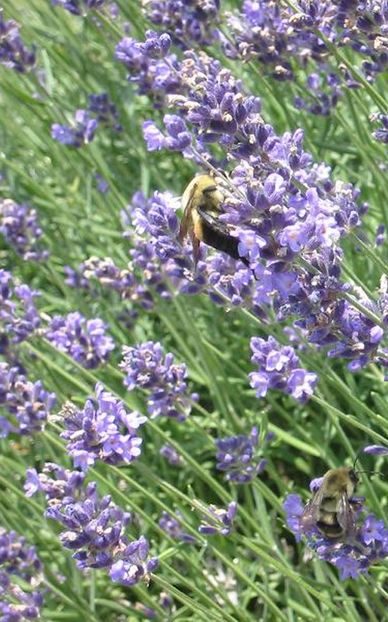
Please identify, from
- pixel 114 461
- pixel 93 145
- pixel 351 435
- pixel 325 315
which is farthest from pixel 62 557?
pixel 325 315

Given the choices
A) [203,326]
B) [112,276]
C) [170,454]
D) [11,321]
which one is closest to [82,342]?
[11,321]

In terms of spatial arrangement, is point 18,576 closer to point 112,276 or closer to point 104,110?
point 112,276

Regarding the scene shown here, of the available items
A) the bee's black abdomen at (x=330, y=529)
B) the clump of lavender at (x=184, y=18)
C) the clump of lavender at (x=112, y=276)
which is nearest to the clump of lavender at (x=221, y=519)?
the bee's black abdomen at (x=330, y=529)

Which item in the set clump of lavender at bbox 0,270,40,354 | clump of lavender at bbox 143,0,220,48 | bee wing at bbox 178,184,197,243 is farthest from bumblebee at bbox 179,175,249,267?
clump of lavender at bbox 143,0,220,48

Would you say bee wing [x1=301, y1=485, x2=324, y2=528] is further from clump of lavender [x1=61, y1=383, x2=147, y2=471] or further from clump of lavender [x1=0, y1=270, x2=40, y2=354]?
clump of lavender [x1=0, y1=270, x2=40, y2=354]

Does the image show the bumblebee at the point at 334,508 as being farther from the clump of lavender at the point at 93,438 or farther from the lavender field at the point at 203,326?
the clump of lavender at the point at 93,438

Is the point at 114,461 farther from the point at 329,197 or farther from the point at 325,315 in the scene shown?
the point at 329,197
